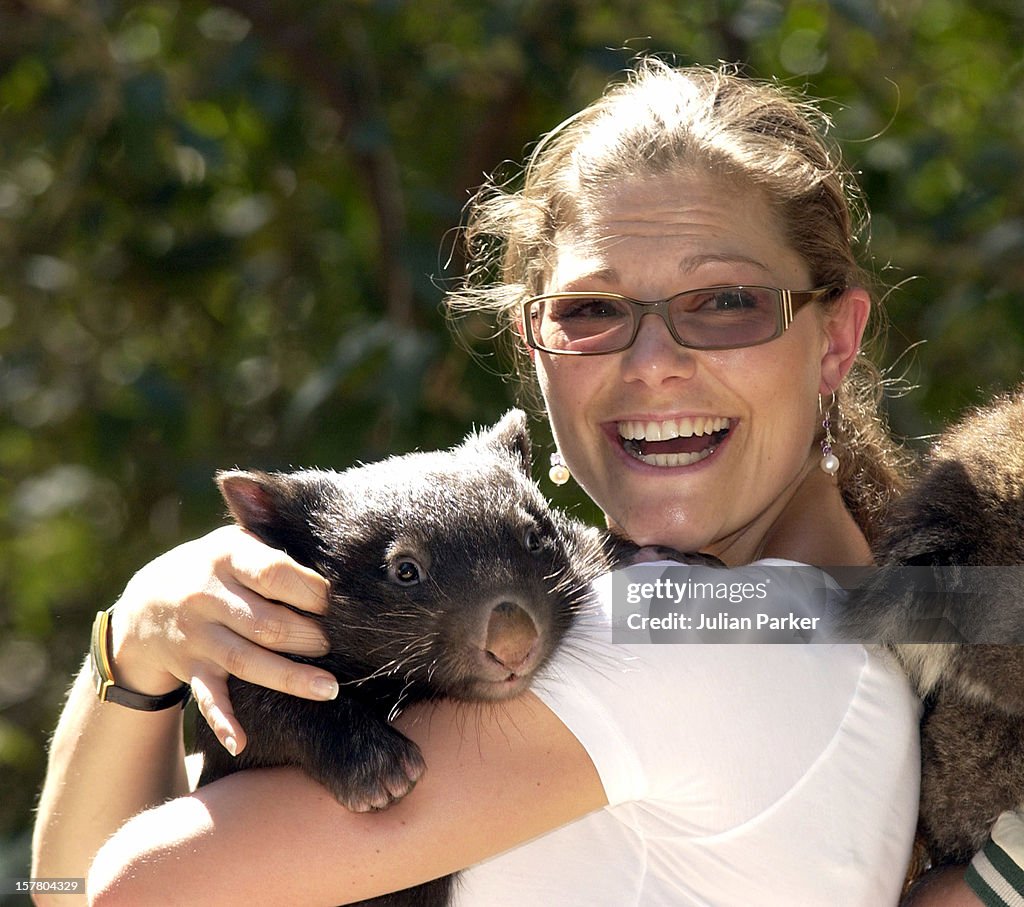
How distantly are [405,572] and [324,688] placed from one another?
0.27 m

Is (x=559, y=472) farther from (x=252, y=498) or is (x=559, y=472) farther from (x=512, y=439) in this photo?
(x=252, y=498)

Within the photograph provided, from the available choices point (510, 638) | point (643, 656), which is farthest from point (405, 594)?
point (643, 656)

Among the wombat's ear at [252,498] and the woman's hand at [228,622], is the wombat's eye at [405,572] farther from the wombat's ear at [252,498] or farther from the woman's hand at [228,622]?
the wombat's ear at [252,498]

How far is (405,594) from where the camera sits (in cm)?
199

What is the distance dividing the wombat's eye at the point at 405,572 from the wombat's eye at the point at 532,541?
19 cm

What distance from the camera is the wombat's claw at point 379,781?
66.4 inches

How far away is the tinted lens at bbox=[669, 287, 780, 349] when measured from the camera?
212 cm

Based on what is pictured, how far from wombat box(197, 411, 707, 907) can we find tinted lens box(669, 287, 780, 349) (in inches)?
14.6

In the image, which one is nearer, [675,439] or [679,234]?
[679,234]

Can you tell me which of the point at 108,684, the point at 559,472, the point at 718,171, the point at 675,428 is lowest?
the point at 108,684

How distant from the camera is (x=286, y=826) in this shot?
1695 mm

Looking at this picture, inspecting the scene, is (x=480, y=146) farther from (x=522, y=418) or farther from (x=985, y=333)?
(x=522, y=418)

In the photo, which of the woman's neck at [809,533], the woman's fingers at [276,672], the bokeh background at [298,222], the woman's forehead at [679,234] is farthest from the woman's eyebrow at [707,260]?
the bokeh background at [298,222]

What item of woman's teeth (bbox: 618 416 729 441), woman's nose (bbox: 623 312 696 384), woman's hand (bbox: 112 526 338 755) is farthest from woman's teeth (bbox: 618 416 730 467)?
woman's hand (bbox: 112 526 338 755)
